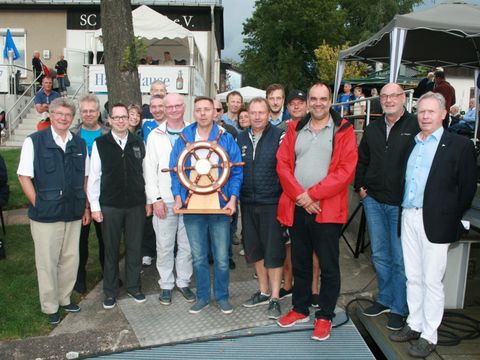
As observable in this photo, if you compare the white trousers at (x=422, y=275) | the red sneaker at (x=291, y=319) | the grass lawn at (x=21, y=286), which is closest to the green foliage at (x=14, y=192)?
the grass lawn at (x=21, y=286)

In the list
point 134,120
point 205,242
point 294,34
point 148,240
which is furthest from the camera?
point 294,34

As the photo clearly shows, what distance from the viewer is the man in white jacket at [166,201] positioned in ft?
13.4

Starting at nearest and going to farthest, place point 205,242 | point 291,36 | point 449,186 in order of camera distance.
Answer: point 449,186, point 205,242, point 291,36

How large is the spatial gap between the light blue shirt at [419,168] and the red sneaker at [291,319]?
1.28 meters

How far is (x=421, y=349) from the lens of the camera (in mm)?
3354

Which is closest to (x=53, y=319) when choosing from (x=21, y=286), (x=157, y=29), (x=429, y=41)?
(x=21, y=286)

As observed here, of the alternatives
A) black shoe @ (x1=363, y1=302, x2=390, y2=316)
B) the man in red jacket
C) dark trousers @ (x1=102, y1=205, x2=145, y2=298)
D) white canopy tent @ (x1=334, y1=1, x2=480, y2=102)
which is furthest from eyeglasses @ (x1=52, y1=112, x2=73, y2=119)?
white canopy tent @ (x1=334, y1=1, x2=480, y2=102)

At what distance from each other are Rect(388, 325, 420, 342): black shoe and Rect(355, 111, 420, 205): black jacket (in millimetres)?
1048

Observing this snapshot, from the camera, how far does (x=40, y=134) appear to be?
375 centimetres

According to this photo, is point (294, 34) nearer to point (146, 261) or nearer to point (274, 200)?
point (146, 261)

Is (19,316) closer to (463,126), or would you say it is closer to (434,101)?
(434,101)

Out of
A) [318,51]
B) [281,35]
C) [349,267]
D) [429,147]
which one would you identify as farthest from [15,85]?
[281,35]

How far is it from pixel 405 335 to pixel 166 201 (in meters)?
2.35

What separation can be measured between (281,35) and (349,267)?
35.9 metres
